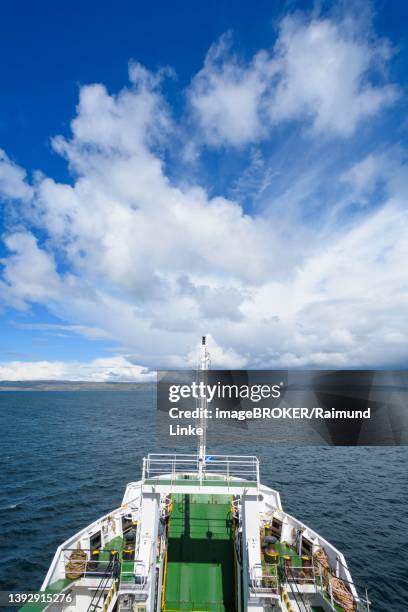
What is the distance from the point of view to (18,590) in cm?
2327

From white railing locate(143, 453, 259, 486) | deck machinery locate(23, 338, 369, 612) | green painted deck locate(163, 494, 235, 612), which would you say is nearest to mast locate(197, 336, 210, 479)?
deck machinery locate(23, 338, 369, 612)

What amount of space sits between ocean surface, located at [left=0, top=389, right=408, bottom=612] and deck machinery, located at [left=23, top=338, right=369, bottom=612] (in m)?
8.91

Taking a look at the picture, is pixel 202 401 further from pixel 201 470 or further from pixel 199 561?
A: pixel 199 561

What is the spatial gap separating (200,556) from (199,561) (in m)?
0.29

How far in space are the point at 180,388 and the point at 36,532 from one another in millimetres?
25899

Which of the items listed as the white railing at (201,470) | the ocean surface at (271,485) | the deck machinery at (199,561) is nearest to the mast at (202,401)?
the deck machinery at (199,561)

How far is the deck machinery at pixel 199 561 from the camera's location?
1462 centimetres

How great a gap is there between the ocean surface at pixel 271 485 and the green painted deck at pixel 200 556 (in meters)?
12.2

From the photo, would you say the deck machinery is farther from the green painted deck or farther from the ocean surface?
the ocean surface

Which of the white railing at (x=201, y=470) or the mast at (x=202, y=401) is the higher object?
the mast at (x=202, y=401)

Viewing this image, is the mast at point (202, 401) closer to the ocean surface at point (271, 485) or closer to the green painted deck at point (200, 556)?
the green painted deck at point (200, 556)

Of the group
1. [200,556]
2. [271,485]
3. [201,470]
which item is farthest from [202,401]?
[271,485]

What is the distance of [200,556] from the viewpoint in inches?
730

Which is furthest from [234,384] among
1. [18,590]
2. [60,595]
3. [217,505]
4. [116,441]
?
[116,441]
